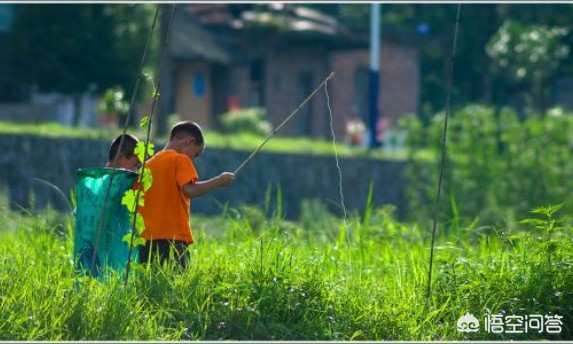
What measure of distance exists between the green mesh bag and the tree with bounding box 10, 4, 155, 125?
19797 mm

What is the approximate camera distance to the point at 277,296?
6527 millimetres

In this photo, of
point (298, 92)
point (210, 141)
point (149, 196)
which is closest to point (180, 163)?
point (149, 196)

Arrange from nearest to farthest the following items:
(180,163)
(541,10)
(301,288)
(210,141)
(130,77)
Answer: (301,288), (180,163), (210,141), (130,77), (541,10)

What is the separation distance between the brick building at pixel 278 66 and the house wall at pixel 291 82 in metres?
0.03

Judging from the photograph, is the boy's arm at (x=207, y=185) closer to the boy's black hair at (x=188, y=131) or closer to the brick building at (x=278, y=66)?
the boy's black hair at (x=188, y=131)

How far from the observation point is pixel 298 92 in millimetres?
39562

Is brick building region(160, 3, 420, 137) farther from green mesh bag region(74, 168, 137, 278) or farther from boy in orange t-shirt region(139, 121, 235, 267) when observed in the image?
green mesh bag region(74, 168, 137, 278)

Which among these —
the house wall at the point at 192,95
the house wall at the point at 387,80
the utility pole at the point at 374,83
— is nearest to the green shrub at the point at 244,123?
the utility pole at the point at 374,83

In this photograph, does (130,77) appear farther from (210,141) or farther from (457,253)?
(457,253)

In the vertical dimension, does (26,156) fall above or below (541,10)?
below

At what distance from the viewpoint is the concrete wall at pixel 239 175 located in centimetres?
1794

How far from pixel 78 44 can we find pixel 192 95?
38.8ft

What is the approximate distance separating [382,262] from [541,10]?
27.7 m

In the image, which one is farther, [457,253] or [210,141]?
[210,141]
